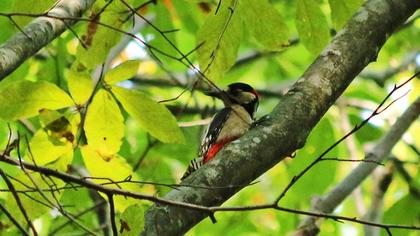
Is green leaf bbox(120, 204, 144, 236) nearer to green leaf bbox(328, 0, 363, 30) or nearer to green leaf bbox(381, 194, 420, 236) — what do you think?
green leaf bbox(328, 0, 363, 30)

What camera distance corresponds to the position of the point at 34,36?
3.00 metres

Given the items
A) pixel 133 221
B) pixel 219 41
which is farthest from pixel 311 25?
pixel 133 221

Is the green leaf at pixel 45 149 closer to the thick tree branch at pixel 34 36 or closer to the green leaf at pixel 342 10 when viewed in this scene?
the thick tree branch at pixel 34 36

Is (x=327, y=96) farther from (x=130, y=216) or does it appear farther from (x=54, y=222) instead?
(x=54, y=222)

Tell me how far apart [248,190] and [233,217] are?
2.14m

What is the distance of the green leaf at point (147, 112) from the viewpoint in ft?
10.5

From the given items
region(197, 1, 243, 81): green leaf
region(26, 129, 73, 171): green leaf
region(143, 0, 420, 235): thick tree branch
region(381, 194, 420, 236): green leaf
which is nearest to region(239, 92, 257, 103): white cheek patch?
region(381, 194, 420, 236): green leaf

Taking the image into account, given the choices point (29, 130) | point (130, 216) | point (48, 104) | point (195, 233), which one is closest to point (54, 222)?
point (29, 130)

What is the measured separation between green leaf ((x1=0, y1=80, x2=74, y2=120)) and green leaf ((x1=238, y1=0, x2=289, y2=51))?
2.66ft

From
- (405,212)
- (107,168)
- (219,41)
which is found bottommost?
(107,168)

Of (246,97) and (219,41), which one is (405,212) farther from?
(219,41)

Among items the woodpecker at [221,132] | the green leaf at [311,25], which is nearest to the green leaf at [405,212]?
the woodpecker at [221,132]

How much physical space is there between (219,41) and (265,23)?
0.20 m

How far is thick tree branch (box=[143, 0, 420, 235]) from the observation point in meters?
2.63
